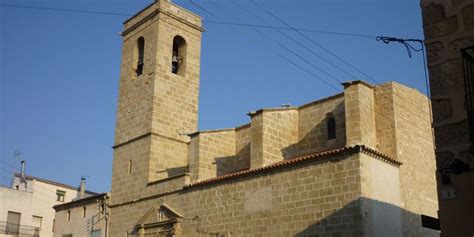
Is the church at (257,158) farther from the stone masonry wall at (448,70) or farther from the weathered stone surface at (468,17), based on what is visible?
the weathered stone surface at (468,17)

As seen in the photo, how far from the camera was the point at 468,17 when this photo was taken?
20.9 ft

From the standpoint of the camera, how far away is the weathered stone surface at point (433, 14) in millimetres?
6641

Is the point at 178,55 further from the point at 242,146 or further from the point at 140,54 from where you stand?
the point at 242,146

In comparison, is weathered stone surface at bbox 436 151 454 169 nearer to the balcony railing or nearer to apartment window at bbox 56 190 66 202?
the balcony railing

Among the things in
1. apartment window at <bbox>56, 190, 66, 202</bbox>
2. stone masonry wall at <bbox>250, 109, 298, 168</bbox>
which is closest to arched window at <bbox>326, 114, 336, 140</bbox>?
stone masonry wall at <bbox>250, 109, 298, 168</bbox>

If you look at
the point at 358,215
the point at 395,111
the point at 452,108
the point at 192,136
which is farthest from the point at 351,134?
the point at 452,108

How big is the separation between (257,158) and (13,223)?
19172mm

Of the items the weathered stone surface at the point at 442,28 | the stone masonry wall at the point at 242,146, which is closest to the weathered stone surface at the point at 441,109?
the weathered stone surface at the point at 442,28

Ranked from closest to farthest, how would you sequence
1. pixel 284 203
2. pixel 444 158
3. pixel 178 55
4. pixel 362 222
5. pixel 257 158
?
pixel 444 158 < pixel 362 222 < pixel 284 203 < pixel 257 158 < pixel 178 55

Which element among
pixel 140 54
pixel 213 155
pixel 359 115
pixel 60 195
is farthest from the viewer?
pixel 60 195

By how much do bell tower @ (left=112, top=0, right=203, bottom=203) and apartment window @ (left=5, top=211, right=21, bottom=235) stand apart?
487 inches

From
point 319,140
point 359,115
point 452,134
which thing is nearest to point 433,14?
point 452,134

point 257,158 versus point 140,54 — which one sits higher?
point 140,54

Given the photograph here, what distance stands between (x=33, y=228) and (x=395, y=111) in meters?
23.0
